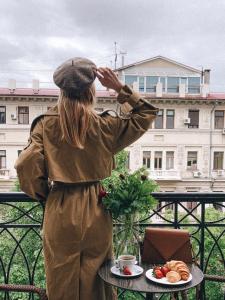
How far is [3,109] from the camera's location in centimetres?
1505

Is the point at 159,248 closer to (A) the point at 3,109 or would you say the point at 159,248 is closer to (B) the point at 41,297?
(B) the point at 41,297

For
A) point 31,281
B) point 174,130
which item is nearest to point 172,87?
point 174,130

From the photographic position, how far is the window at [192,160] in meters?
16.5

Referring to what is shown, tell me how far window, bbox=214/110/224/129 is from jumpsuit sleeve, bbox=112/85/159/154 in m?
15.5

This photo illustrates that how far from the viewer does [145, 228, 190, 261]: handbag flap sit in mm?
1337

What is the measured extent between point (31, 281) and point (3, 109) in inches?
563

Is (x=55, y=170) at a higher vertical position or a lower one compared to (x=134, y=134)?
lower

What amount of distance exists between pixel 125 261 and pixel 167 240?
210mm

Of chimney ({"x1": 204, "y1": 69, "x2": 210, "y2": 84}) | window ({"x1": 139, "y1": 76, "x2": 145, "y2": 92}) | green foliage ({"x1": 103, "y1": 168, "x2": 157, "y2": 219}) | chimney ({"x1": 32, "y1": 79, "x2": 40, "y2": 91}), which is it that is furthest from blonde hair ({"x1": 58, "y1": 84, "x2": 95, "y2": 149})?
chimney ({"x1": 204, "y1": 69, "x2": 210, "y2": 84})

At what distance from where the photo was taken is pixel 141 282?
120cm

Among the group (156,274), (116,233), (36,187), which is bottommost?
(156,274)

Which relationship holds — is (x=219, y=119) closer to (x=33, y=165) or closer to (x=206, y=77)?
(x=206, y=77)

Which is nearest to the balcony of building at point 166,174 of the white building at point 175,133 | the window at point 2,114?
the white building at point 175,133

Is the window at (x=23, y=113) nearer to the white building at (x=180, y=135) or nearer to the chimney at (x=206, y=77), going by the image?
the white building at (x=180, y=135)
